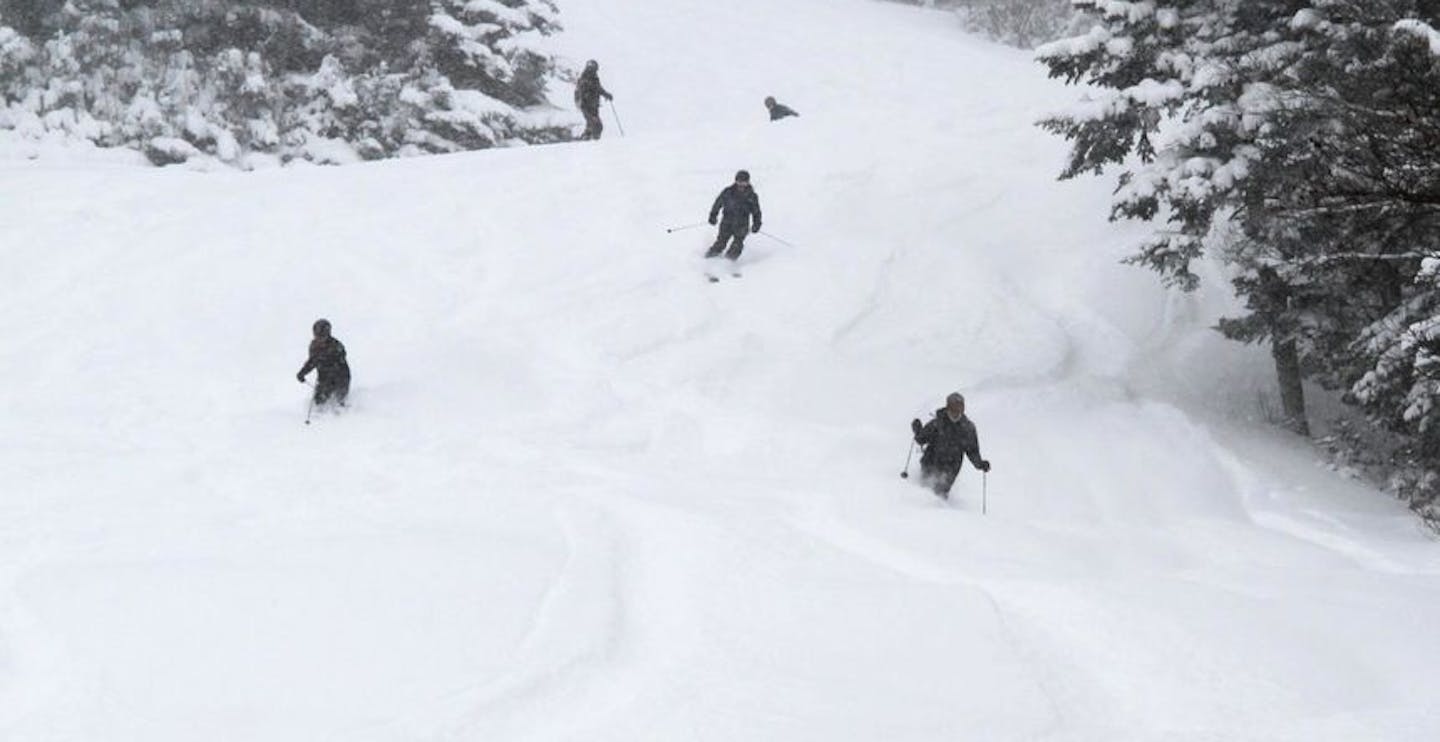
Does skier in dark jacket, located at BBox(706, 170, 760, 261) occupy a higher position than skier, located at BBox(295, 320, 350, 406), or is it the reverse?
skier in dark jacket, located at BBox(706, 170, 760, 261)

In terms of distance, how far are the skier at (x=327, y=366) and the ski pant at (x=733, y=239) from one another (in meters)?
6.28

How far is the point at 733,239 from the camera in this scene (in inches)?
675

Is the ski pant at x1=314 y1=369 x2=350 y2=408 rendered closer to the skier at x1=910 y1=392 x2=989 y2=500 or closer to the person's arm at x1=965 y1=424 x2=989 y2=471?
→ the skier at x1=910 y1=392 x2=989 y2=500

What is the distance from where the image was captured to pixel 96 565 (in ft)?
25.7

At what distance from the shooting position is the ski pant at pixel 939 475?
11375mm

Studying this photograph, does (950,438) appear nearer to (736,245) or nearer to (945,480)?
(945,480)

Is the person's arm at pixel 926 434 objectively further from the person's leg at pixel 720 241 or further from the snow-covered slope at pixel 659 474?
the person's leg at pixel 720 241

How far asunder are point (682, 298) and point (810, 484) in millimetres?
5327

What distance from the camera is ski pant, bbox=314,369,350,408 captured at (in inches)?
495

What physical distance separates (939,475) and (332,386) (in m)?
6.55

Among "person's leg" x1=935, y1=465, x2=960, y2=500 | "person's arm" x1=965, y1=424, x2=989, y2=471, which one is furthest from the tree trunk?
"person's leg" x1=935, y1=465, x2=960, y2=500

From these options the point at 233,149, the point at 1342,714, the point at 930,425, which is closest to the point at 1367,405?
the point at 930,425

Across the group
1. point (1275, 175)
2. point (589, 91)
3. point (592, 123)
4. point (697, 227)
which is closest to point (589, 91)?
point (589, 91)

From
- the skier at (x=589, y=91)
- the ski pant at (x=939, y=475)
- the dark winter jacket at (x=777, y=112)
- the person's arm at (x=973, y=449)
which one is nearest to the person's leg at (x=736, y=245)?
the ski pant at (x=939, y=475)
